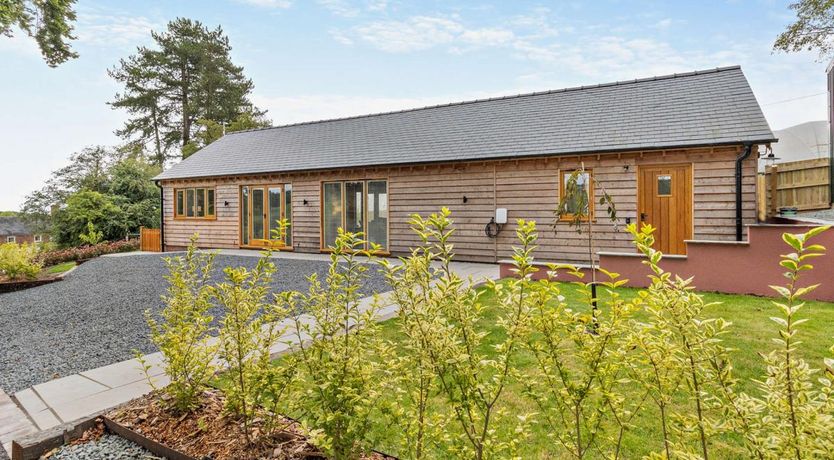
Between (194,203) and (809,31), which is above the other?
(809,31)

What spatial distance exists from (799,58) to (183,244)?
877 inches

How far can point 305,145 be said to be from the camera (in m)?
13.9

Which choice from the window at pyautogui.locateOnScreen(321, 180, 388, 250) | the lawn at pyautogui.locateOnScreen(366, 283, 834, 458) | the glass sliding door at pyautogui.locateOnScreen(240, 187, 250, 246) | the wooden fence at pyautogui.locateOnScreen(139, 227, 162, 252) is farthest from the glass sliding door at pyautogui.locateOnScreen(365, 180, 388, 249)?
the wooden fence at pyautogui.locateOnScreen(139, 227, 162, 252)

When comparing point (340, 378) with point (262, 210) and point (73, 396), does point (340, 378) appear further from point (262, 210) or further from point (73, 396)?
point (262, 210)

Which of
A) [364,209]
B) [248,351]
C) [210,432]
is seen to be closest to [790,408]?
[248,351]

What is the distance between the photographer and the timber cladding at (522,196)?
770 centimetres

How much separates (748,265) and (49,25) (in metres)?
16.7

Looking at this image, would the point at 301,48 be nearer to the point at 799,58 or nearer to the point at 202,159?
the point at 202,159

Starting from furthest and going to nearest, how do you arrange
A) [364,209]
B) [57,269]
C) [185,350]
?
[57,269]
[364,209]
[185,350]

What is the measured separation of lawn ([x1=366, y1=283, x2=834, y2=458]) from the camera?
7.33 feet

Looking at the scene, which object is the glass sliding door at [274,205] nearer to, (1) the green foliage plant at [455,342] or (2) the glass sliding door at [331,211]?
(2) the glass sliding door at [331,211]

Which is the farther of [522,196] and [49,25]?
[49,25]

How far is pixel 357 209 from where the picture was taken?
11.7 m

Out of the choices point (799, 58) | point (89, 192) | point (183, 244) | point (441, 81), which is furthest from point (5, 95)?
point (799, 58)
